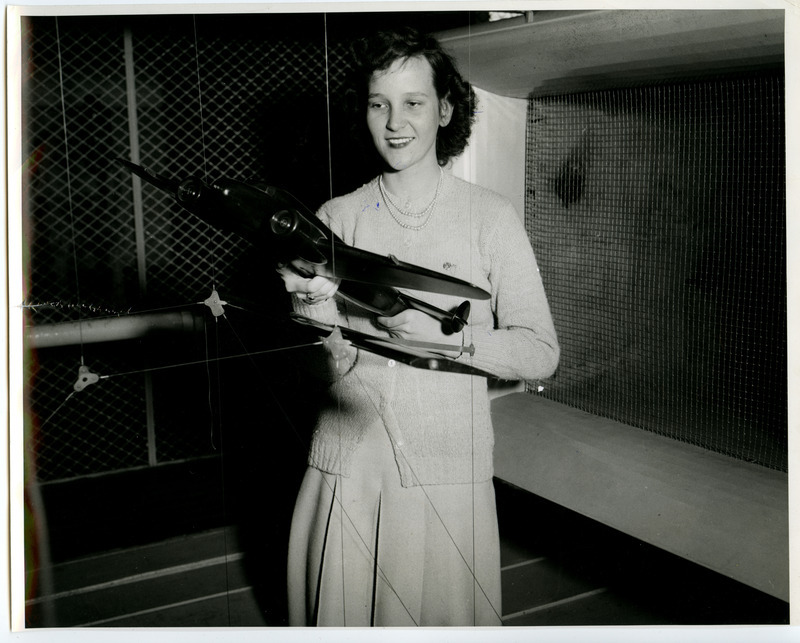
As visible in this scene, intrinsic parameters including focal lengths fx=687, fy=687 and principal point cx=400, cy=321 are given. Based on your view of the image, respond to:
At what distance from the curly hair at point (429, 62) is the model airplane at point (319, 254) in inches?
5.9

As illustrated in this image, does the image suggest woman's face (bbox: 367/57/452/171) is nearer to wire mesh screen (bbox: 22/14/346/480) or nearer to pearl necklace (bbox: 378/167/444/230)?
pearl necklace (bbox: 378/167/444/230)

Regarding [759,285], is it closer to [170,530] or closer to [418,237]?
[418,237]

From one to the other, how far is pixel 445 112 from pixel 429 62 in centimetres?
5

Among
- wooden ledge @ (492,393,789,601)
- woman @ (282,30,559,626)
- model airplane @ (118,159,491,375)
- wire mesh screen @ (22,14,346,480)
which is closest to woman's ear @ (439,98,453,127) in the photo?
woman @ (282,30,559,626)

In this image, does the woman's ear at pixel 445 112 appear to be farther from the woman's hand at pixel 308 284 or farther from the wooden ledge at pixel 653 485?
the wooden ledge at pixel 653 485

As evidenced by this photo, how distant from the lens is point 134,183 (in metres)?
1.38

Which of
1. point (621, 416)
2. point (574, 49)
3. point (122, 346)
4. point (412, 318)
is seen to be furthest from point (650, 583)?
point (122, 346)

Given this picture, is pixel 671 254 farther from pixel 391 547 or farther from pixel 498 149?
pixel 391 547

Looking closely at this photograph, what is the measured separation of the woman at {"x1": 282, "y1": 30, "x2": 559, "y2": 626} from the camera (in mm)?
646

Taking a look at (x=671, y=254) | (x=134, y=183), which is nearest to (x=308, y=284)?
(x=671, y=254)

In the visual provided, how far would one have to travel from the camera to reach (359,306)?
652 mm

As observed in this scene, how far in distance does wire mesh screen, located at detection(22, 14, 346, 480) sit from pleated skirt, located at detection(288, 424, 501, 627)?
0.59 meters

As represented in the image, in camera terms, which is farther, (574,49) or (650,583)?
(650,583)

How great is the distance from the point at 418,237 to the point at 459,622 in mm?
398
